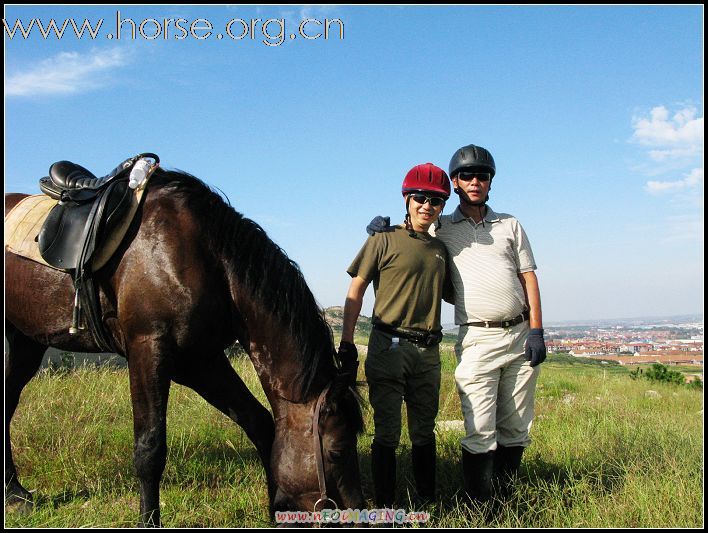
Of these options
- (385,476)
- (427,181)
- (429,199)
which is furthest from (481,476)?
(427,181)

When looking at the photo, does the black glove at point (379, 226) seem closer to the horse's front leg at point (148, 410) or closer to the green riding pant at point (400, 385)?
the green riding pant at point (400, 385)

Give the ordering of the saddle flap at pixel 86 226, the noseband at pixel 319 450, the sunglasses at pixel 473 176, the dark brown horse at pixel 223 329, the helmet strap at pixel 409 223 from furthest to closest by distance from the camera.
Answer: the sunglasses at pixel 473 176 → the helmet strap at pixel 409 223 → the saddle flap at pixel 86 226 → the dark brown horse at pixel 223 329 → the noseband at pixel 319 450

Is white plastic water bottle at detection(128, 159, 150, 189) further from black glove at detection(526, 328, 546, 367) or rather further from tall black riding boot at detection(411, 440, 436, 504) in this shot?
black glove at detection(526, 328, 546, 367)

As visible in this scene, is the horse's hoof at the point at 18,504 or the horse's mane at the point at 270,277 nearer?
the horse's mane at the point at 270,277

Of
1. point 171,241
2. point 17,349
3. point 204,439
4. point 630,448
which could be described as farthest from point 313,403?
point 630,448

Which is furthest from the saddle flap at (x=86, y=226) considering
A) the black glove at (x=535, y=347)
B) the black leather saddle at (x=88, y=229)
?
the black glove at (x=535, y=347)

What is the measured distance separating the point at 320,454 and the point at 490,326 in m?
1.32

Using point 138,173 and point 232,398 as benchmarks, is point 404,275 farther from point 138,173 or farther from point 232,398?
point 138,173

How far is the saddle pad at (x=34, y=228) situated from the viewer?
300 centimetres

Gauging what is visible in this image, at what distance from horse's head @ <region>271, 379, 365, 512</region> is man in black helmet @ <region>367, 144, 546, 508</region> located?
90cm

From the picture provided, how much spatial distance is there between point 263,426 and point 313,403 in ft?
2.46

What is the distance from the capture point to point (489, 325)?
3.27 metres

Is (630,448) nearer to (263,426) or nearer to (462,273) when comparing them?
(462,273)

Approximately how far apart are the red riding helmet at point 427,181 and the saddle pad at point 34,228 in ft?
5.19
